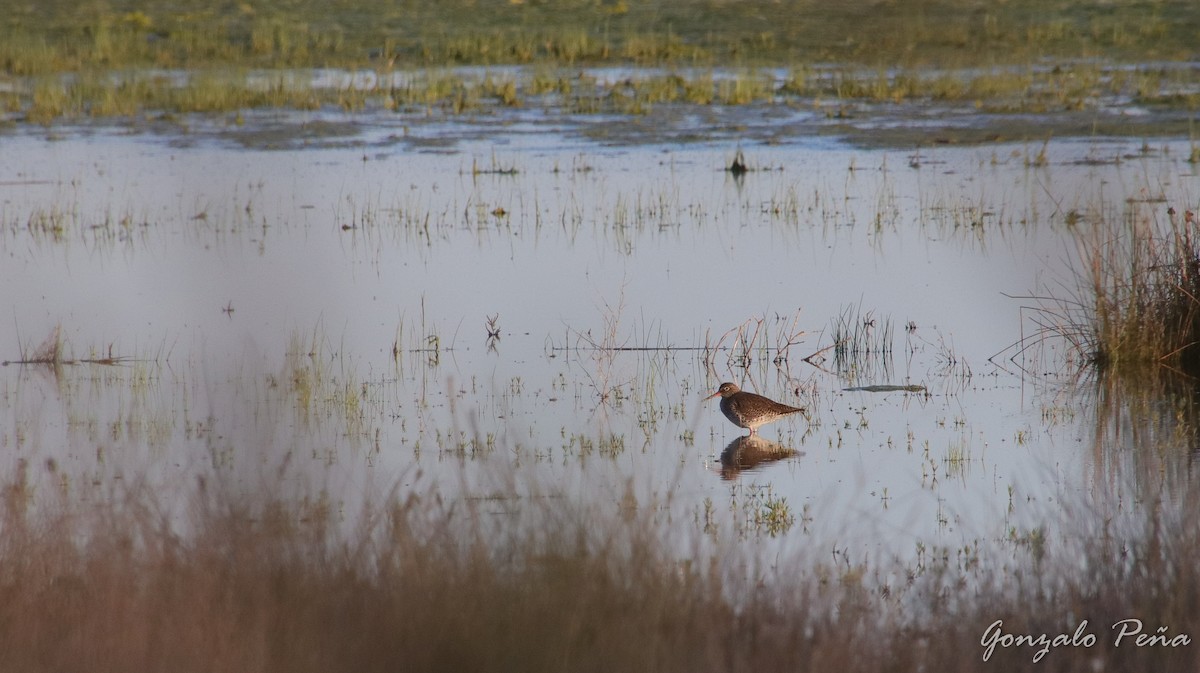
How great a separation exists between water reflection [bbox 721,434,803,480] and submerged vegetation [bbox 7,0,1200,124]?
15475 millimetres

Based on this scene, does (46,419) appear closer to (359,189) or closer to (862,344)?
(862,344)

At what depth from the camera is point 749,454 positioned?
26.2 ft

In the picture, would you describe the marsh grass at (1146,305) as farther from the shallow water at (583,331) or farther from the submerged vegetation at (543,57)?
the submerged vegetation at (543,57)

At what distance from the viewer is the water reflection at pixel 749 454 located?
7.70 meters

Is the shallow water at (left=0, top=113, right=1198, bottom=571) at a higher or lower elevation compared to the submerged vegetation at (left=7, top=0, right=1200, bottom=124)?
lower

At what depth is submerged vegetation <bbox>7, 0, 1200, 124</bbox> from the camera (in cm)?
2653

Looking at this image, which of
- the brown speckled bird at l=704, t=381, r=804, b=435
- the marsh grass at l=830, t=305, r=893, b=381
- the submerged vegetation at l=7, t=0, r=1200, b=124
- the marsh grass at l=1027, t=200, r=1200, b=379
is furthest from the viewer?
the submerged vegetation at l=7, t=0, r=1200, b=124
